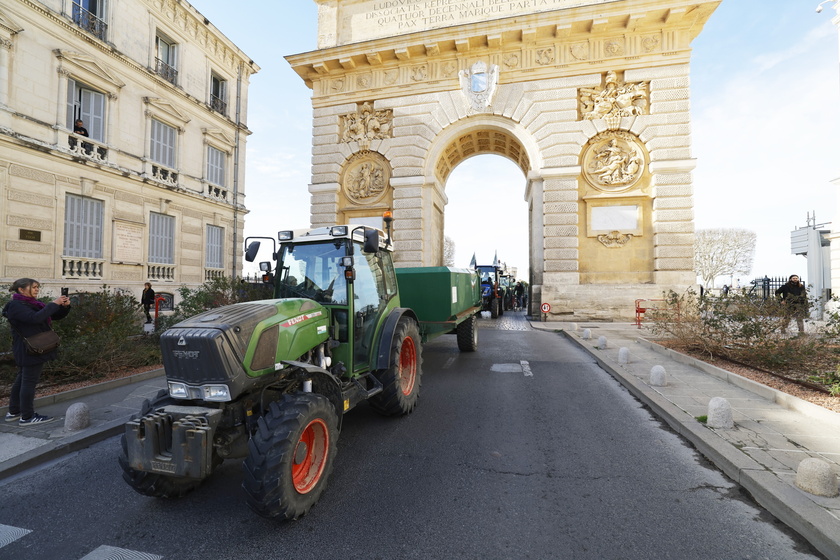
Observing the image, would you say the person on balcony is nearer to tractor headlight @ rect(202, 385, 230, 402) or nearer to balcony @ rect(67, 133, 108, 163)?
balcony @ rect(67, 133, 108, 163)

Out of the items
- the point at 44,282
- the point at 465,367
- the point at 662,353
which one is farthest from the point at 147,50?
the point at 662,353

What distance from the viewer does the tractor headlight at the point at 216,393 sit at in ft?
9.55

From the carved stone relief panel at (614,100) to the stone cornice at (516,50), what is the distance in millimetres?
730

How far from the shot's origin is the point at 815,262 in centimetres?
2822

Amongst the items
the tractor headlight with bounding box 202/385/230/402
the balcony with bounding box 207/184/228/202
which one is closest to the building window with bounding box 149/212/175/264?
the balcony with bounding box 207/184/228/202

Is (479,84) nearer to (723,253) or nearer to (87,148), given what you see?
(87,148)

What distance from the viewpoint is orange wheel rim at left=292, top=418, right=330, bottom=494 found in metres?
2.97

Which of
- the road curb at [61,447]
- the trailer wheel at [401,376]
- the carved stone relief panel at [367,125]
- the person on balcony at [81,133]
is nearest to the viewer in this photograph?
the road curb at [61,447]

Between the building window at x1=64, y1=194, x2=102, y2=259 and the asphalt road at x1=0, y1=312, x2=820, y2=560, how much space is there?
13051 millimetres

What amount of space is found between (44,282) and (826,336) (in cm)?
1974

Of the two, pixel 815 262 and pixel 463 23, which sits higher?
pixel 463 23

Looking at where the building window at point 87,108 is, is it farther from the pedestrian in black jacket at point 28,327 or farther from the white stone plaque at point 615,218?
the white stone plaque at point 615,218

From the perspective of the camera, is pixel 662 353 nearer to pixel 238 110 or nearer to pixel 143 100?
pixel 143 100

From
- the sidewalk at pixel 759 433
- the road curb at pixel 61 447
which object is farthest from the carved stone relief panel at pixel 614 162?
the road curb at pixel 61 447
